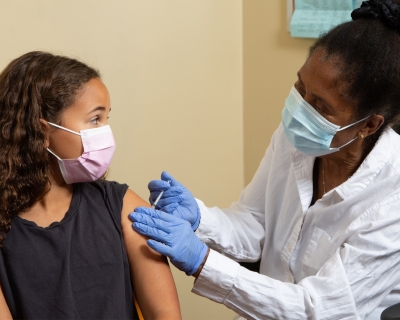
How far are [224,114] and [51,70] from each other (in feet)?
4.68

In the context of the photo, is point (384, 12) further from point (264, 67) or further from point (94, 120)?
point (264, 67)

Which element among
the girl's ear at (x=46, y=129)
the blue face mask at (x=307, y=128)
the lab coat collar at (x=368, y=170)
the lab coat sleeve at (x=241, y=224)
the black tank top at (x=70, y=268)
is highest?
the girl's ear at (x=46, y=129)

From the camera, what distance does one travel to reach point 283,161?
6.30ft

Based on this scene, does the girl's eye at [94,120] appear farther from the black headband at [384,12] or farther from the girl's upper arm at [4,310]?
the black headband at [384,12]

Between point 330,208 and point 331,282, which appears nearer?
point 331,282

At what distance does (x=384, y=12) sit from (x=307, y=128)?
1.27 feet

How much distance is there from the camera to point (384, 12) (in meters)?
1.58

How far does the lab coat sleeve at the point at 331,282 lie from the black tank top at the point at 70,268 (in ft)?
0.79

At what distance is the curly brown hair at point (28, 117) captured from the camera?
1470 millimetres

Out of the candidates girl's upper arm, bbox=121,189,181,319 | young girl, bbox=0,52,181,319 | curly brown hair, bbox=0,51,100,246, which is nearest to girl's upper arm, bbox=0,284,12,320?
young girl, bbox=0,52,181,319

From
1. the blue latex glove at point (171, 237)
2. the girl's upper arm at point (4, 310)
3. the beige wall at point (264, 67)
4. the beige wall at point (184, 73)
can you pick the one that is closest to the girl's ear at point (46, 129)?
the blue latex glove at point (171, 237)

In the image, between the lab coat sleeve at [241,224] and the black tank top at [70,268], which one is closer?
the black tank top at [70,268]

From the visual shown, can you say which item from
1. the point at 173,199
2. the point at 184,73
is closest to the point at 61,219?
the point at 173,199

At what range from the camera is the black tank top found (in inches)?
56.6
